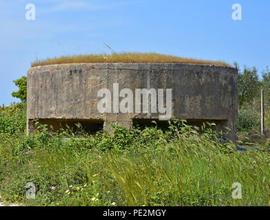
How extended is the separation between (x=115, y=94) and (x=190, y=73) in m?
2.03

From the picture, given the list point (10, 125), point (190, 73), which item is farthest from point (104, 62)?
point (10, 125)

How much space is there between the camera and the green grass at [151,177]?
19.1ft

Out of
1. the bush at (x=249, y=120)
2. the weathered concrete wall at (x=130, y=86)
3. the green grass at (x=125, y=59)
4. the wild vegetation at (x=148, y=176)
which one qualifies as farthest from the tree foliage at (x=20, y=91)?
the wild vegetation at (x=148, y=176)

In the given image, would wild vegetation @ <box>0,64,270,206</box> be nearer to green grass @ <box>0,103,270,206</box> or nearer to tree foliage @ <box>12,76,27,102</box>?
green grass @ <box>0,103,270,206</box>

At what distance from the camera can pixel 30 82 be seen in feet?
52.5

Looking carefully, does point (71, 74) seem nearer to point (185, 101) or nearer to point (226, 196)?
point (185, 101)

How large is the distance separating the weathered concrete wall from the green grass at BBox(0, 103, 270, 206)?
552 centimetres

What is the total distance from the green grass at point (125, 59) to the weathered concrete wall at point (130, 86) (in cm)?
29

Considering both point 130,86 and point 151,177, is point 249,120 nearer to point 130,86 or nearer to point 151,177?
point 130,86

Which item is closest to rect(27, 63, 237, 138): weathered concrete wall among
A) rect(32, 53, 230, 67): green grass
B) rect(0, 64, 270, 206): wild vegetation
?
rect(32, 53, 230, 67): green grass

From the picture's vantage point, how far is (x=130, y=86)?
14406mm

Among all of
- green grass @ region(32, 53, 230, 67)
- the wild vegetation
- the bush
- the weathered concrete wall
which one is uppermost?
green grass @ region(32, 53, 230, 67)

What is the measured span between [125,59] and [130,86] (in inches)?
34.9

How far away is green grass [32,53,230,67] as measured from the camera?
14828 mm
